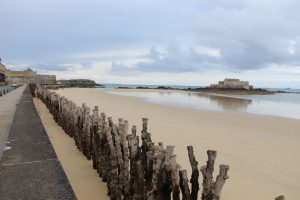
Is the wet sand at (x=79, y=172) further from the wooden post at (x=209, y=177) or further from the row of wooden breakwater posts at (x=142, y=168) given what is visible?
the wooden post at (x=209, y=177)

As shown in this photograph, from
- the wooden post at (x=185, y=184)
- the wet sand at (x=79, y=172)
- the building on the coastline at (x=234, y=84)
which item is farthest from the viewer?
the building on the coastline at (x=234, y=84)

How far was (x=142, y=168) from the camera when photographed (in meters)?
4.25

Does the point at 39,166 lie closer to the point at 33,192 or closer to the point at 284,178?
the point at 33,192

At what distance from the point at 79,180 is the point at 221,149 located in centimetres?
492

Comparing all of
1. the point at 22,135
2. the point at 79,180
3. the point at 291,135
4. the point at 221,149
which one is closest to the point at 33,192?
the point at 79,180

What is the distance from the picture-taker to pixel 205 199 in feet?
10.5

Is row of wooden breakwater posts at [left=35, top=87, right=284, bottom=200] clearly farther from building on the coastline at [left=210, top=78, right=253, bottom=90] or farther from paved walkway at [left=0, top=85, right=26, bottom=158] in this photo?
building on the coastline at [left=210, top=78, right=253, bottom=90]

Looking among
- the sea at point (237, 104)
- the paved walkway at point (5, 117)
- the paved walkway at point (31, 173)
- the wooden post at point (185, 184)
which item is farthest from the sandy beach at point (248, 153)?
the sea at point (237, 104)

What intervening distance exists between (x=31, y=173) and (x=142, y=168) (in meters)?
1.89

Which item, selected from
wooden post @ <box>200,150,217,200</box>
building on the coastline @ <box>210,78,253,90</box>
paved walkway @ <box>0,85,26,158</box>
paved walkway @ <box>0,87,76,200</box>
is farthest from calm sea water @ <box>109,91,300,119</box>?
building on the coastline @ <box>210,78,253,90</box>

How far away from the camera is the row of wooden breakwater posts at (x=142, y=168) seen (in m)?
3.24

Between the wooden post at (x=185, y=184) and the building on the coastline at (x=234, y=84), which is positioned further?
the building on the coastline at (x=234, y=84)

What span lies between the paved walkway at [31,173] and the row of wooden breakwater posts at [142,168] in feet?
2.77

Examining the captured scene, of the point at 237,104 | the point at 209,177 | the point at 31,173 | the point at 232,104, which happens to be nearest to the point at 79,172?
the point at 31,173
